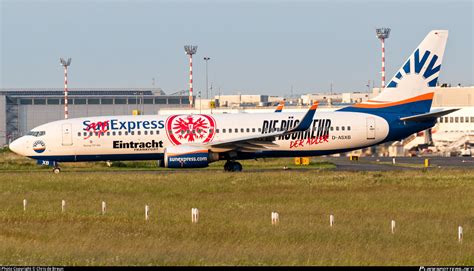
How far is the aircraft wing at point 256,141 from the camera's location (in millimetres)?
55531

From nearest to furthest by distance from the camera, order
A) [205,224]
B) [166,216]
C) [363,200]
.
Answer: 1. [205,224]
2. [166,216]
3. [363,200]

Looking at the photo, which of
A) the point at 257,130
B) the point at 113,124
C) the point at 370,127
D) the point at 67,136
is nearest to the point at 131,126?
the point at 113,124

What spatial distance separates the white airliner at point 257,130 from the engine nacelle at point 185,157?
0.43 meters

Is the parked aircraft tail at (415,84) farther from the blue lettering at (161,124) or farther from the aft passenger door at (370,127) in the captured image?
the blue lettering at (161,124)

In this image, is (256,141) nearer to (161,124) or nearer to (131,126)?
(161,124)

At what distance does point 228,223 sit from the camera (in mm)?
31531

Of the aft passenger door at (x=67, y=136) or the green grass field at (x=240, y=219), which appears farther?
the aft passenger door at (x=67, y=136)

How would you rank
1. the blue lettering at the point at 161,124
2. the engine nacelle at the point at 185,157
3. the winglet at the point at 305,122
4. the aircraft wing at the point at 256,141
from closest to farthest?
the winglet at the point at 305,122
the aircraft wing at the point at 256,141
the engine nacelle at the point at 185,157
the blue lettering at the point at 161,124

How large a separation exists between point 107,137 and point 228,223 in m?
28.0

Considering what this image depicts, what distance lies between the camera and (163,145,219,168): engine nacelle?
55875 mm

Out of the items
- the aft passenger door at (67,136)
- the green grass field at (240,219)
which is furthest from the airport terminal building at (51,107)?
the green grass field at (240,219)

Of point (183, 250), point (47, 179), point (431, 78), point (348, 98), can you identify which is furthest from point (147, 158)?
point (348, 98)

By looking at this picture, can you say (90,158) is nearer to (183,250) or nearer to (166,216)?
(166,216)

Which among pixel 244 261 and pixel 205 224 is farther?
pixel 205 224
